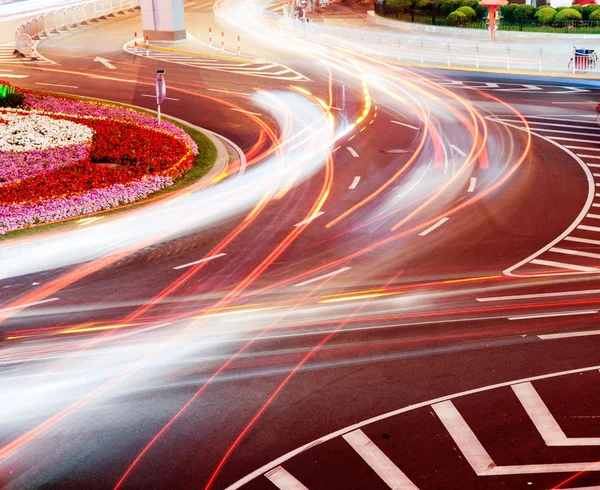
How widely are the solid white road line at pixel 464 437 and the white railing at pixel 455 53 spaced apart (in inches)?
1381

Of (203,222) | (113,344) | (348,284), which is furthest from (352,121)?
(113,344)

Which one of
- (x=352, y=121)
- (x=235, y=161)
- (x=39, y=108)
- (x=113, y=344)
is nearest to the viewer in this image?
(x=113, y=344)

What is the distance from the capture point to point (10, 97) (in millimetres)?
30656

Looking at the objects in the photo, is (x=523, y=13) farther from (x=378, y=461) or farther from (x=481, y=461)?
(x=378, y=461)

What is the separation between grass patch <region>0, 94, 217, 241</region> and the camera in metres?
20.2

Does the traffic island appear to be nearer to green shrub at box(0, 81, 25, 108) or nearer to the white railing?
green shrub at box(0, 81, 25, 108)

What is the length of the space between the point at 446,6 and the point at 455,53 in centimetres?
934

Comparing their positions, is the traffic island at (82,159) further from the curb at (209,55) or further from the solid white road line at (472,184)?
the curb at (209,55)

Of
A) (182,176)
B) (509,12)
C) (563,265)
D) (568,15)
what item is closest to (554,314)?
(563,265)

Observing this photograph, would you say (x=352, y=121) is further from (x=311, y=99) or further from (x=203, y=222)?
(x=203, y=222)

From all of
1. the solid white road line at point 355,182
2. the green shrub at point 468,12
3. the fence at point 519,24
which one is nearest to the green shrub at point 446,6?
the fence at point 519,24

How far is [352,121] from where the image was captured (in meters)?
33.8

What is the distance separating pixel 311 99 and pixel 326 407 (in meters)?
26.7

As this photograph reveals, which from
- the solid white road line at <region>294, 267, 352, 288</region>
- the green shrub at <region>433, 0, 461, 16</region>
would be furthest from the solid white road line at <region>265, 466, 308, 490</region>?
the green shrub at <region>433, 0, 461, 16</region>
